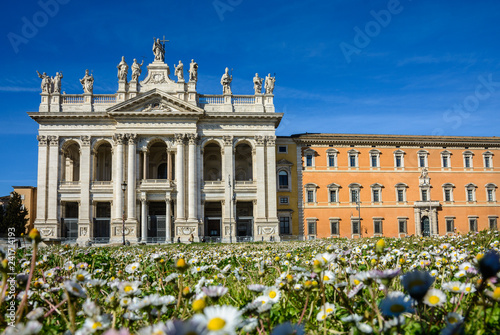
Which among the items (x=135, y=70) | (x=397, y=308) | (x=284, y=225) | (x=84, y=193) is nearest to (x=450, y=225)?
(x=284, y=225)

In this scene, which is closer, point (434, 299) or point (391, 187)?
point (434, 299)

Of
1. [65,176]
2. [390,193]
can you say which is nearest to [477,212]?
[390,193]

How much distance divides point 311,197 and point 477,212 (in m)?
19.6

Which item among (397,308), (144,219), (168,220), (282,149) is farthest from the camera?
(282,149)

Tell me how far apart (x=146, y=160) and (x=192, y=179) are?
524 cm

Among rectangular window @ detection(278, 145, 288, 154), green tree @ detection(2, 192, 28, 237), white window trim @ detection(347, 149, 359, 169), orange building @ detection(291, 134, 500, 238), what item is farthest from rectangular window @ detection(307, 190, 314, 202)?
green tree @ detection(2, 192, 28, 237)

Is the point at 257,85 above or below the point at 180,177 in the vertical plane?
above

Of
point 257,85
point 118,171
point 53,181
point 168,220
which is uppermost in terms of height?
point 257,85

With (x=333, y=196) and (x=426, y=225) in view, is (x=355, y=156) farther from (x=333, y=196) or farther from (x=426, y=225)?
(x=426, y=225)

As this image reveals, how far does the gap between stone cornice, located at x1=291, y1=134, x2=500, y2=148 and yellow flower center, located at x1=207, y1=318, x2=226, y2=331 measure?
44470 mm

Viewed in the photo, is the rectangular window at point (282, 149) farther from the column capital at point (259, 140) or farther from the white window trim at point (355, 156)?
the white window trim at point (355, 156)

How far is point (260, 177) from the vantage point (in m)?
41.9

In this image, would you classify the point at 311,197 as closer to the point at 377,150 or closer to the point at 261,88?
the point at 377,150

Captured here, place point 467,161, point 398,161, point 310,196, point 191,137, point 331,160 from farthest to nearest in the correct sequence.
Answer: point 467,161
point 398,161
point 331,160
point 310,196
point 191,137
